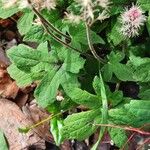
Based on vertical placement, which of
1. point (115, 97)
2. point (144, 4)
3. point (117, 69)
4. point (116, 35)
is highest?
point (144, 4)

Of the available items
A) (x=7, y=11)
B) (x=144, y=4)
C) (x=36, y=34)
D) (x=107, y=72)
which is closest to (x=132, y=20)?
(x=144, y=4)

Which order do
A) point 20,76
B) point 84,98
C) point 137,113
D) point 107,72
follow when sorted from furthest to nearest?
point 20,76 < point 107,72 < point 84,98 < point 137,113

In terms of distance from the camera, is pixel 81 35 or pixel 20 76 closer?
pixel 81 35

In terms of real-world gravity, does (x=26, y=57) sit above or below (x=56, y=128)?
above

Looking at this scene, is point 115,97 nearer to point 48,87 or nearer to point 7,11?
point 48,87

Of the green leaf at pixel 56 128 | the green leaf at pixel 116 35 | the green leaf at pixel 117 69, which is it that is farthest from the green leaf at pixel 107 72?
the green leaf at pixel 56 128

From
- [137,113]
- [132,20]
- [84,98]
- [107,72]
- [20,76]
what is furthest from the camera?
[20,76]

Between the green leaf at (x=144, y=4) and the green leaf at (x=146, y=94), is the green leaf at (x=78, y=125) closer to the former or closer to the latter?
the green leaf at (x=146, y=94)
